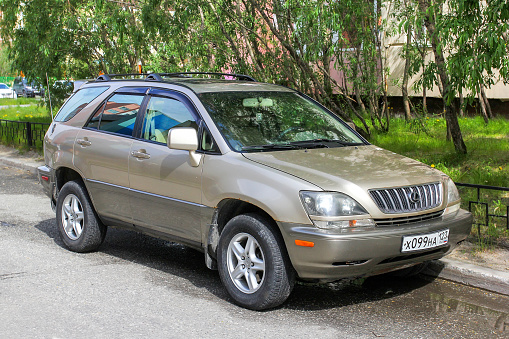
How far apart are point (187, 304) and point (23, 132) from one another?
38.5 feet

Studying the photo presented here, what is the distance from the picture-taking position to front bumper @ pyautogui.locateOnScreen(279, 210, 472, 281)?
494cm

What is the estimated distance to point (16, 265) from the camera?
22.1 feet

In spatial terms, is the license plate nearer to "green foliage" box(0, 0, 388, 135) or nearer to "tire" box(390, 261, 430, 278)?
"tire" box(390, 261, 430, 278)

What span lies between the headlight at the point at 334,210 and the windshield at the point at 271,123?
3.12ft

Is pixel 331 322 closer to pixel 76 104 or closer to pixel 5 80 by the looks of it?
pixel 76 104

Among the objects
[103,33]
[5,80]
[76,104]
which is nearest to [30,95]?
[5,80]

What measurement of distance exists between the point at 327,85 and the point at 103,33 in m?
5.66

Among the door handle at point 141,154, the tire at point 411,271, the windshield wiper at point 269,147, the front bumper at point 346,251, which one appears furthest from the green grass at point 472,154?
the door handle at point 141,154

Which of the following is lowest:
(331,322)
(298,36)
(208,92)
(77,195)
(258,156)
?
(331,322)

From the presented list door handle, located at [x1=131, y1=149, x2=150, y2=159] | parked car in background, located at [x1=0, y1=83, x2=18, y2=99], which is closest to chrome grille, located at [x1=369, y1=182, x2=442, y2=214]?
door handle, located at [x1=131, y1=149, x2=150, y2=159]

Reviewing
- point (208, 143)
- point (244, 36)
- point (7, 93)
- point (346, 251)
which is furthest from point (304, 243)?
point (7, 93)

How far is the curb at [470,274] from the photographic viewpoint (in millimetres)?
5953

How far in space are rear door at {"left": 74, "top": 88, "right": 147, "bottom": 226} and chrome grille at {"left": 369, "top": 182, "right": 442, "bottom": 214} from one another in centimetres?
258

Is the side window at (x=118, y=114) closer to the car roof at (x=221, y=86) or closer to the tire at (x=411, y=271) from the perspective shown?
the car roof at (x=221, y=86)
